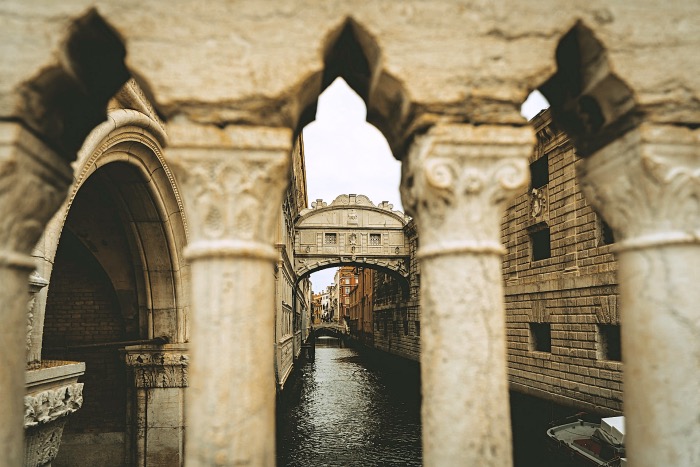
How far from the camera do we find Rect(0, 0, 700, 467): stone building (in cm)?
162

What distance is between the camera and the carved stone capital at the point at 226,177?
65.7 inches

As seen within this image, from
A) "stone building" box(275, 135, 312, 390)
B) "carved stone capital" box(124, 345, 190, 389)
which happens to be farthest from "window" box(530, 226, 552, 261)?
"carved stone capital" box(124, 345, 190, 389)

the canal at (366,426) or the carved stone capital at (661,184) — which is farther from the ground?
the carved stone capital at (661,184)

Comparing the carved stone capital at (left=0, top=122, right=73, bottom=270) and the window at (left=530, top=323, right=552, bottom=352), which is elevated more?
the carved stone capital at (left=0, top=122, right=73, bottom=270)

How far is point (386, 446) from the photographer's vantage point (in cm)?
944

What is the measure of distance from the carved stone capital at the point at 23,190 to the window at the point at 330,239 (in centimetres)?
2139

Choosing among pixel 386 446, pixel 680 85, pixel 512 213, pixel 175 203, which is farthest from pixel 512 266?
pixel 680 85

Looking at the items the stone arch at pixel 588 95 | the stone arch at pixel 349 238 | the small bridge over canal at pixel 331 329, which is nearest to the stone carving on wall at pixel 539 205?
the stone arch at pixel 588 95

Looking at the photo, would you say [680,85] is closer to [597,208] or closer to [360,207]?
[597,208]

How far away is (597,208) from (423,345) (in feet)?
3.32

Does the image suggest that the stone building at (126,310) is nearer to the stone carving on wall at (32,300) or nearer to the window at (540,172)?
the stone carving on wall at (32,300)

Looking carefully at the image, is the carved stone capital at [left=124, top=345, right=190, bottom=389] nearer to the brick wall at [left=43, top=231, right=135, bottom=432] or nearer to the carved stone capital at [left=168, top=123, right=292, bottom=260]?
the brick wall at [left=43, top=231, right=135, bottom=432]

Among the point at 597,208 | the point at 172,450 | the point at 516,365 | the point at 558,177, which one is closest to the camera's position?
the point at 597,208

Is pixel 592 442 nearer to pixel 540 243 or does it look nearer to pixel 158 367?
pixel 540 243
